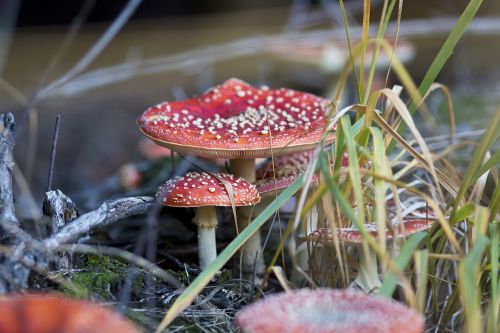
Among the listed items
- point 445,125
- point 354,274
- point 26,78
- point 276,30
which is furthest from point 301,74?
point 354,274

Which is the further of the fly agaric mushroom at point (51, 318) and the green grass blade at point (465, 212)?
the green grass blade at point (465, 212)

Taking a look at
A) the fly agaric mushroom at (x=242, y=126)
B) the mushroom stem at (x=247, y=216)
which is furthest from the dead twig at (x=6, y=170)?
the mushroom stem at (x=247, y=216)

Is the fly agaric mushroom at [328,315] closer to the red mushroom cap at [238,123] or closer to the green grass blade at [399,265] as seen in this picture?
the green grass blade at [399,265]

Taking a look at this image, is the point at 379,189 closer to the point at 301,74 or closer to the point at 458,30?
the point at 458,30

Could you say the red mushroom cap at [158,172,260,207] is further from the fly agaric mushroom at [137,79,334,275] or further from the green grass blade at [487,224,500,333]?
the green grass blade at [487,224,500,333]

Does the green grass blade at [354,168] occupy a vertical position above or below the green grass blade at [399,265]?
above
